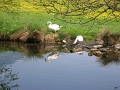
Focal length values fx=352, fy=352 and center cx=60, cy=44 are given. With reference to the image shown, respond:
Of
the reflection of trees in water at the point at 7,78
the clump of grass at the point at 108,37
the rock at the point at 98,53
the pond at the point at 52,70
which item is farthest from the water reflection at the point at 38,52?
the reflection of trees in water at the point at 7,78

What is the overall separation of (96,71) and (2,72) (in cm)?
424

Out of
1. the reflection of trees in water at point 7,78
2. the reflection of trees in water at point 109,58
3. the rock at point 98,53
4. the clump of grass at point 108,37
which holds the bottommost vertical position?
the reflection of trees in water at point 7,78

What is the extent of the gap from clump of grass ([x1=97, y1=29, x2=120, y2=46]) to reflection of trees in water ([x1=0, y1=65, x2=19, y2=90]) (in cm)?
783

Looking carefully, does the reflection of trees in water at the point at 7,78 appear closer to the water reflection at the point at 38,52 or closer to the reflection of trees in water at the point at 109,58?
the water reflection at the point at 38,52

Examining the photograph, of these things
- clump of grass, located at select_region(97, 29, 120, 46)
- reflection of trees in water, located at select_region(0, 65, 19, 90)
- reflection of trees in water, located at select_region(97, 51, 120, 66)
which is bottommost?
reflection of trees in water, located at select_region(0, 65, 19, 90)

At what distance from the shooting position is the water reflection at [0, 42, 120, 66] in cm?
1826

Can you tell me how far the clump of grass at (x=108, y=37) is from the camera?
2144 cm

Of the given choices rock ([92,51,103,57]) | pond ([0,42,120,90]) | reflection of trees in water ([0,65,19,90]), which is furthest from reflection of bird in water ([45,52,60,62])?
reflection of trees in water ([0,65,19,90])

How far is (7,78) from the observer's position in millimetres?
14227

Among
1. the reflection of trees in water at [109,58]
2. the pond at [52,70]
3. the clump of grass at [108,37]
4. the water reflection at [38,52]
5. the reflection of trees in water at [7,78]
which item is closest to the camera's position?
the reflection of trees in water at [7,78]

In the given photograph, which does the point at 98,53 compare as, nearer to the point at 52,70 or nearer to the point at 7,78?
the point at 52,70

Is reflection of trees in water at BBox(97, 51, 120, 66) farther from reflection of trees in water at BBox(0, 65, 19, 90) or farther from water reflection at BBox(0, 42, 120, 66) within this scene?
reflection of trees in water at BBox(0, 65, 19, 90)

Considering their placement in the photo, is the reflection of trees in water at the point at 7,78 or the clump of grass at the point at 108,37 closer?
the reflection of trees in water at the point at 7,78

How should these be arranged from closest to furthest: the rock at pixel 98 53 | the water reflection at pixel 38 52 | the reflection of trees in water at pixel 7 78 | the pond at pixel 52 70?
the reflection of trees in water at pixel 7 78
the pond at pixel 52 70
the water reflection at pixel 38 52
the rock at pixel 98 53
